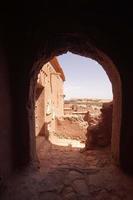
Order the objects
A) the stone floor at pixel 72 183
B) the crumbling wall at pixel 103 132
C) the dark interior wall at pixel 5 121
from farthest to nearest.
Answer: the crumbling wall at pixel 103 132
the dark interior wall at pixel 5 121
the stone floor at pixel 72 183

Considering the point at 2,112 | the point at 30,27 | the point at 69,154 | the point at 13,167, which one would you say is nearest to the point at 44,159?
the point at 69,154

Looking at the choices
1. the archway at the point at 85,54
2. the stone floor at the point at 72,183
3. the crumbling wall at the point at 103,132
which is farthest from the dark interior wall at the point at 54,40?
the crumbling wall at the point at 103,132

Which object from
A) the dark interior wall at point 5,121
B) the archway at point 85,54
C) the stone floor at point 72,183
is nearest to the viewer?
the stone floor at point 72,183

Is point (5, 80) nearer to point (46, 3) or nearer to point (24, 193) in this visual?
point (46, 3)

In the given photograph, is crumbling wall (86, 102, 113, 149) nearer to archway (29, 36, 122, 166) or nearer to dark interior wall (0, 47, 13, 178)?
archway (29, 36, 122, 166)

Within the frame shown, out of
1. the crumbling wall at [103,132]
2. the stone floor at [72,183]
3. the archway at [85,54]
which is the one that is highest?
the archway at [85,54]

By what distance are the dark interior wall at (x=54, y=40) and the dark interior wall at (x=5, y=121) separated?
0.11 metres

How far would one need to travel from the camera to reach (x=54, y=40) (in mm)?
3744

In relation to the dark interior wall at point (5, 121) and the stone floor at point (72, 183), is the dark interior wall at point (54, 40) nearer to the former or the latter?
the dark interior wall at point (5, 121)

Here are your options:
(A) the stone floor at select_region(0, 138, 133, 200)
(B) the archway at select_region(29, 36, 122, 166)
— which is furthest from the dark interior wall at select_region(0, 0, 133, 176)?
(A) the stone floor at select_region(0, 138, 133, 200)

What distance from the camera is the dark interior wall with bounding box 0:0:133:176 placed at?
3164mm

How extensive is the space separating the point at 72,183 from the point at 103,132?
97.3 inches

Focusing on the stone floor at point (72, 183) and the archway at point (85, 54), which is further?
the archway at point (85, 54)

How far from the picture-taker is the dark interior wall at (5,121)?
3.09m
